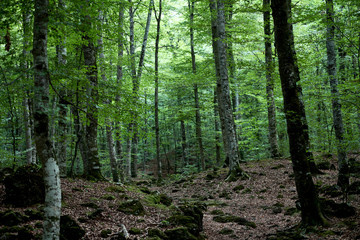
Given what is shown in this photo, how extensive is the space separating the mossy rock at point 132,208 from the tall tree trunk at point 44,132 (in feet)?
9.34

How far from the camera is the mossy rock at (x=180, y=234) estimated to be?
17.7 feet

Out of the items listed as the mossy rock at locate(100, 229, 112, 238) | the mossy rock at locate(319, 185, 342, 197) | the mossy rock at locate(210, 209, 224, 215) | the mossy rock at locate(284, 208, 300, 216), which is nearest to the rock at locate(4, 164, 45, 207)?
the mossy rock at locate(100, 229, 112, 238)

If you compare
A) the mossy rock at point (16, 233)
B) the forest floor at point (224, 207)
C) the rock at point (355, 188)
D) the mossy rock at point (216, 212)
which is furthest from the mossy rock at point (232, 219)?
the mossy rock at point (16, 233)

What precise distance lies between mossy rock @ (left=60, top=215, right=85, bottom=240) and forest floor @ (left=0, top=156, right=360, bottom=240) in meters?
0.23

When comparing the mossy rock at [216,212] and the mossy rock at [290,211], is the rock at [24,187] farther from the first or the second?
the mossy rock at [290,211]

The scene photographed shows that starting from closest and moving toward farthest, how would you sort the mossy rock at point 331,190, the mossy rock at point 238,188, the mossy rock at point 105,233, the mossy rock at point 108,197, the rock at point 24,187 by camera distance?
the mossy rock at point 105,233
the rock at point 24,187
the mossy rock at point 108,197
the mossy rock at point 331,190
the mossy rock at point 238,188

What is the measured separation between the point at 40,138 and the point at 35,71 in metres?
1.13

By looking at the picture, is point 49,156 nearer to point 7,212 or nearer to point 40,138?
point 40,138

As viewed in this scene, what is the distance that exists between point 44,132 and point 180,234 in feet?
11.6

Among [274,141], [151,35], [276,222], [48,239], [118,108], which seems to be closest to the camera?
[48,239]

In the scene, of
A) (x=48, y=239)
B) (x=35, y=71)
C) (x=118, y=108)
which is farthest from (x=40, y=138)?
(x=118, y=108)

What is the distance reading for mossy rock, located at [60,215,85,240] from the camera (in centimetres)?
462

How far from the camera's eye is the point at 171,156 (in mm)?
33500

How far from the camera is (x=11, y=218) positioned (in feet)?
15.6
